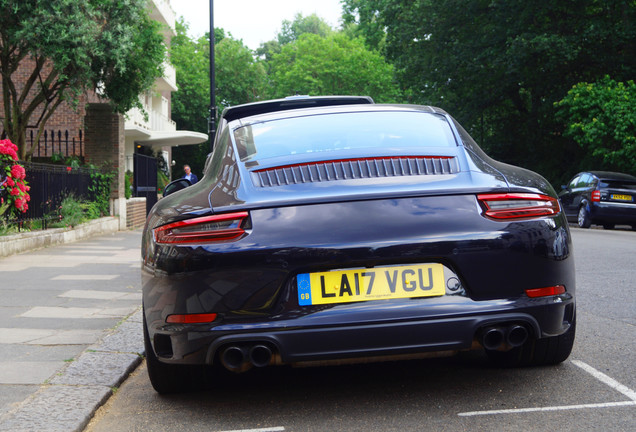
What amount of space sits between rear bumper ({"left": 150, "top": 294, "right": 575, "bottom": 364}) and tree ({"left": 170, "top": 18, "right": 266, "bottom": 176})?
2308 inches

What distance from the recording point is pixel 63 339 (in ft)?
19.1

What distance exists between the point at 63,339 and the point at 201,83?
6111cm

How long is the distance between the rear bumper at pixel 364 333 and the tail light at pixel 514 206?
40cm

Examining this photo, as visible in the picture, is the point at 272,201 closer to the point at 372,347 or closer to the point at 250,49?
the point at 372,347

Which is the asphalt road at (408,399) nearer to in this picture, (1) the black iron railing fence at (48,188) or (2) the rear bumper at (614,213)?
(1) the black iron railing fence at (48,188)

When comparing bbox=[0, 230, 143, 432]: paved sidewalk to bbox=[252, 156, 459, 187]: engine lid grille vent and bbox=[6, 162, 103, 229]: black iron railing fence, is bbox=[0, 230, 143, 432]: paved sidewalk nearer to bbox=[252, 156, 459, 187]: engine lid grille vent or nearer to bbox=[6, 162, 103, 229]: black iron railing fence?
bbox=[252, 156, 459, 187]: engine lid grille vent

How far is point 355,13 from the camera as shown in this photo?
48.8m

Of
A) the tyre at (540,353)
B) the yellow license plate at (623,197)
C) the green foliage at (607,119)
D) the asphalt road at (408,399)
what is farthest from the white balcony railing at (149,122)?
the tyre at (540,353)

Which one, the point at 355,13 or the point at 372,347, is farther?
the point at 355,13

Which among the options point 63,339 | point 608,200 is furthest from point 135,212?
point 63,339

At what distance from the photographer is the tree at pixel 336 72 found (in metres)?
63.3

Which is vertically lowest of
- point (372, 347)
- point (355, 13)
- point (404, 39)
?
point (372, 347)

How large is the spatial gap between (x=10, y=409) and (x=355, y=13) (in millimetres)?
46839

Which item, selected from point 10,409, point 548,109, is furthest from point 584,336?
point 548,109
